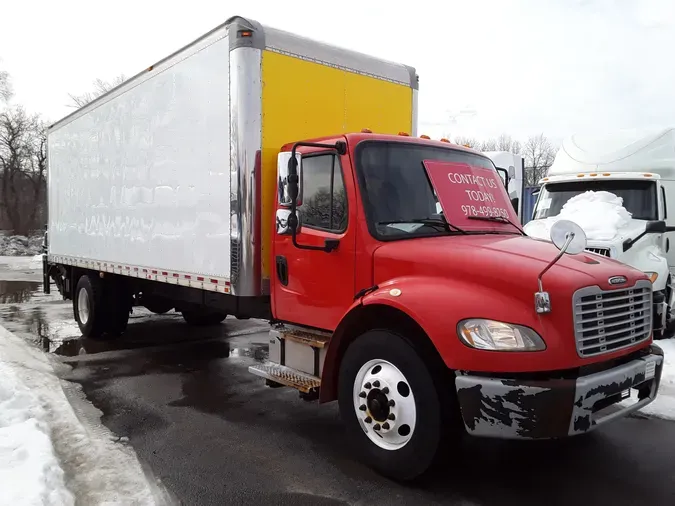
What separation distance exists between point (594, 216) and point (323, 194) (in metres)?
5.50

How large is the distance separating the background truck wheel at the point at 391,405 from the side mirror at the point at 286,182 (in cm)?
134

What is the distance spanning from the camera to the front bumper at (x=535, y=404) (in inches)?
130

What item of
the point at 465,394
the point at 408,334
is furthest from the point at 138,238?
the point at 465,394

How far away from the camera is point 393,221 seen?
440 cm

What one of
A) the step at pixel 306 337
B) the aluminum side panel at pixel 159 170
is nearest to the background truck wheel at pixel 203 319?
the aluminum side panel at pixel 159 170

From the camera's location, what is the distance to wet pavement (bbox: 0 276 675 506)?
12.5 feet

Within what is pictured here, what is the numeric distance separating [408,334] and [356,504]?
115 centimetres

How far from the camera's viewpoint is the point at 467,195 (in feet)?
15.5

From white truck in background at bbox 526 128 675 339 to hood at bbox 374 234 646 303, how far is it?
168 inches

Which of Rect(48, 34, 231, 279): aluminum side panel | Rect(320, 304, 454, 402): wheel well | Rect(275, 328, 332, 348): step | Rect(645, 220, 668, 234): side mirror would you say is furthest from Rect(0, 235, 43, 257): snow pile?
Rect(320, 304, 454, 402): wheel well

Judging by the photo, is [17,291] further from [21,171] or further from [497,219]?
[21,171]

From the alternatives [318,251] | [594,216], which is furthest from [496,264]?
[594,216]

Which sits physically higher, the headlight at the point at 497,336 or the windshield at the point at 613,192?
the windshield at the point at 613,192

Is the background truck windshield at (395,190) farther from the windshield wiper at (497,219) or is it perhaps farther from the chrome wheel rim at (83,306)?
the chrome wheel rim at (83,306)
